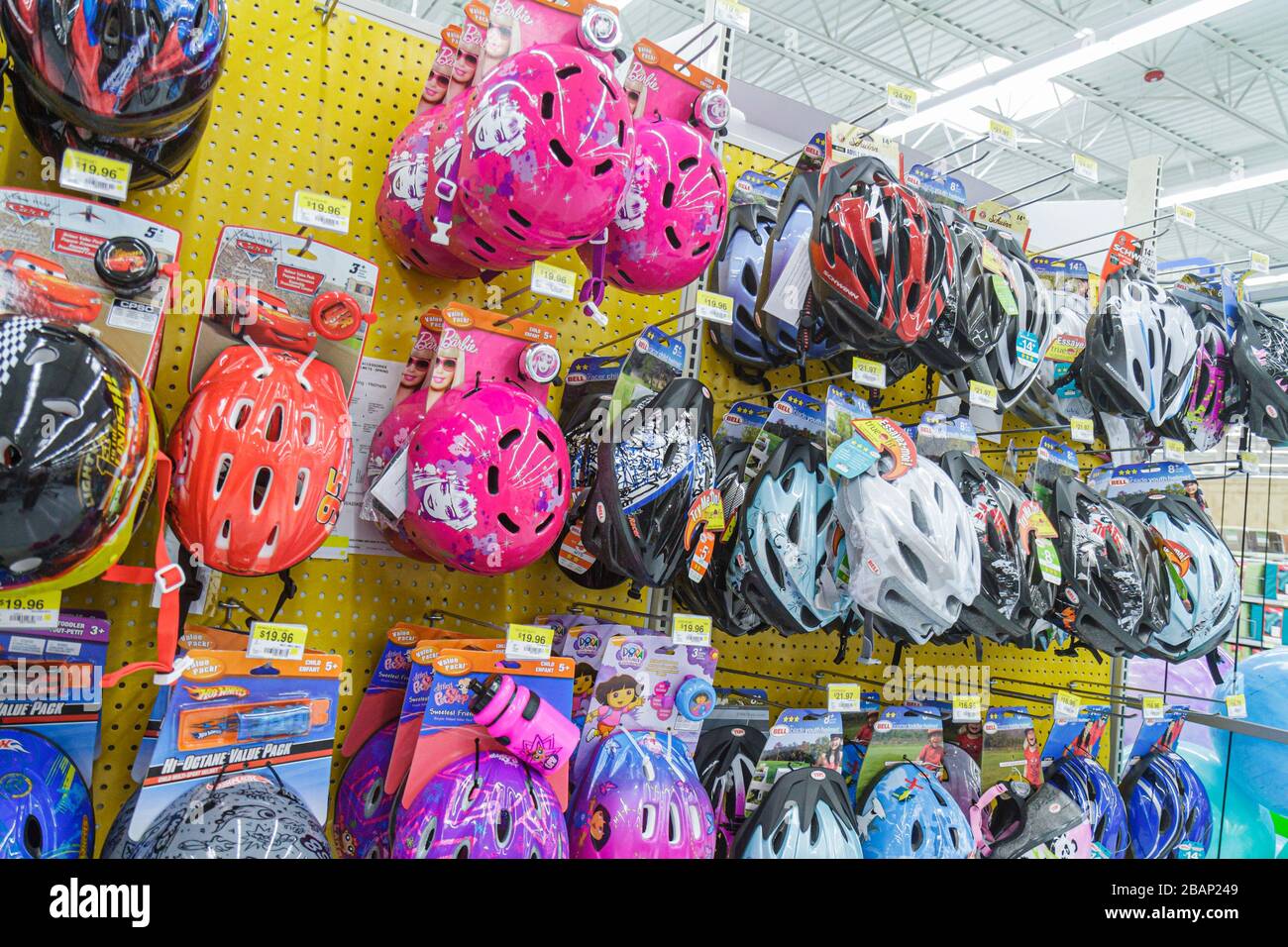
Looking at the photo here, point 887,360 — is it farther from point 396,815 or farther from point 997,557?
point 396,815

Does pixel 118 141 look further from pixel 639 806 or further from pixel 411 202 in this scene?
pixel 639 806

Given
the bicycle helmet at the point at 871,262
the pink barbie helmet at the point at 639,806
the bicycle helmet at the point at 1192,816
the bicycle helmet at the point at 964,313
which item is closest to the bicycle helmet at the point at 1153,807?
the bicycle helmet at the point at 1192,816

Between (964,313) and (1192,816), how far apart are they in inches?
80.1

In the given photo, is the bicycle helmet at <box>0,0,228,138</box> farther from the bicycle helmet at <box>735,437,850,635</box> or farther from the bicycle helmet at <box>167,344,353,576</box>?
the bicycle helmet at <box>735,437,850,635</box>

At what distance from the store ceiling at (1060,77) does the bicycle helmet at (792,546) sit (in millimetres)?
7366

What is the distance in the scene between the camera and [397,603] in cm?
198

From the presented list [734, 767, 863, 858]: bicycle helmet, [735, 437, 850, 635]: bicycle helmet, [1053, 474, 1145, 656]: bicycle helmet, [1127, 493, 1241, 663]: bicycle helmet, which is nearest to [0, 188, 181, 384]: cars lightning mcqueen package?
[735, 437, 850, 635]: bicycle helmet

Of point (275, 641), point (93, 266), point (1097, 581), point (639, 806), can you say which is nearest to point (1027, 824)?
point (1097, 581)

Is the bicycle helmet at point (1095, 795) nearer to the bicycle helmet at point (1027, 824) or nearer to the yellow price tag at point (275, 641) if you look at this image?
the bicycle helmet at point (1027, 824)

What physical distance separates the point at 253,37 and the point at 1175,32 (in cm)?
1019

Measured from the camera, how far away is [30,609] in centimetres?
143

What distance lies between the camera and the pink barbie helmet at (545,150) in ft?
5.04

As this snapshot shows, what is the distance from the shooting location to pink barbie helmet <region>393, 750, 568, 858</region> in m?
1.57
